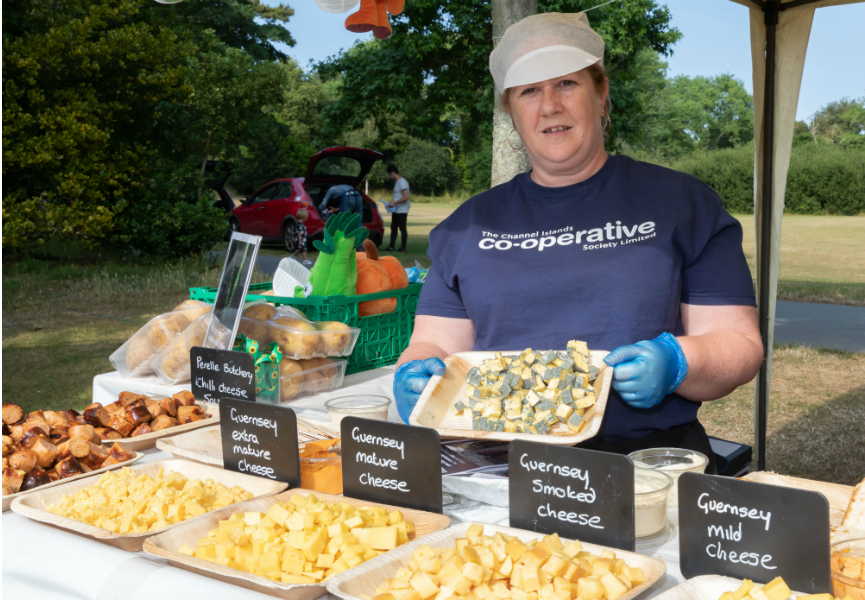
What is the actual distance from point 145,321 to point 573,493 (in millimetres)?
6207

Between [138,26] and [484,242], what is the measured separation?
29.1ft

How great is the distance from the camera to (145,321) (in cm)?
661

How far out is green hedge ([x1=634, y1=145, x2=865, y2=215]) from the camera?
2308 cm

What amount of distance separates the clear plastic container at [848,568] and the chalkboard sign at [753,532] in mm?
19

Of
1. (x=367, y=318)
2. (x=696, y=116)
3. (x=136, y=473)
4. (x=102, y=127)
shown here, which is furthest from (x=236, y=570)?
(x=696, y=116)

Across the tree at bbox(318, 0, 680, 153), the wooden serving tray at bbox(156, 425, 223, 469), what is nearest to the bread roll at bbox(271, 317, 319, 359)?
the wooden serving tray at bbox(156, 425, 223, 469)

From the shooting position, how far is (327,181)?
12305 mm

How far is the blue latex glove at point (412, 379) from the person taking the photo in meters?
1.53

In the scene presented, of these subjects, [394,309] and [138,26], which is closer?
[394,309]

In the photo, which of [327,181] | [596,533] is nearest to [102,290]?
[327,181]

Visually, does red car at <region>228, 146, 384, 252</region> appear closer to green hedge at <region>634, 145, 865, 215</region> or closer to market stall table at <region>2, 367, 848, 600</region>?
market stall table at <region>2, 367, 848, 600</region>

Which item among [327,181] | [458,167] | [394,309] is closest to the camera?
[394,309]

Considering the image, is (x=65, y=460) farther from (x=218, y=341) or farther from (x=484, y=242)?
(x=484, y=242)

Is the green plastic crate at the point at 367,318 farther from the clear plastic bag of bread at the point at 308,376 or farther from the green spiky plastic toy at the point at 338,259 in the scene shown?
the clear plastic bag of bread at the point at 308,376
